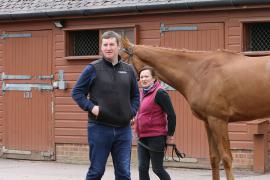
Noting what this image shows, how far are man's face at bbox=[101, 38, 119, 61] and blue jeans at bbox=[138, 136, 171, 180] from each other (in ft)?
5.46

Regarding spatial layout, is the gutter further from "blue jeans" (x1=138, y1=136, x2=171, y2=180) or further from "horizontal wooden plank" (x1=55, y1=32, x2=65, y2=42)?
"blue jeans" (x1=138, y1=136, x2=171, y2=180)

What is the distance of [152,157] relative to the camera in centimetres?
857

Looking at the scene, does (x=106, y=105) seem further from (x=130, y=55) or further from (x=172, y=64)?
(x=130, y=55)

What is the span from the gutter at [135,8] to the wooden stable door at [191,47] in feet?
1.39

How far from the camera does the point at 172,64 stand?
999 cm

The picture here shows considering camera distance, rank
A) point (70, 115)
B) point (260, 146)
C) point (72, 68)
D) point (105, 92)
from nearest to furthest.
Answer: point (105, 92)
point (260, 146)
point (72, 68)
point (70, 115)

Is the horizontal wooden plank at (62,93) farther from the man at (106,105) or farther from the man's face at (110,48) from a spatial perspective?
the man's face at (110,48)

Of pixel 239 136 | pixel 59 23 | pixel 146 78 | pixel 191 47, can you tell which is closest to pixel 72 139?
pixel 59 23

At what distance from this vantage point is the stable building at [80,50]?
12422 millimetres

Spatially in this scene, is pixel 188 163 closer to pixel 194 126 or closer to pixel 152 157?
pixel 194 126

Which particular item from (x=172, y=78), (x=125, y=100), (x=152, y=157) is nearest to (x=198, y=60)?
(x=172, y=78)

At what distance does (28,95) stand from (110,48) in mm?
7988

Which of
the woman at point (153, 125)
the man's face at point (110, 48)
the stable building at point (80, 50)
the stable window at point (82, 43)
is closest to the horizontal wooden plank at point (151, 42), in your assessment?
the stable building at point (80, 50)

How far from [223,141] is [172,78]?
1238 mm
